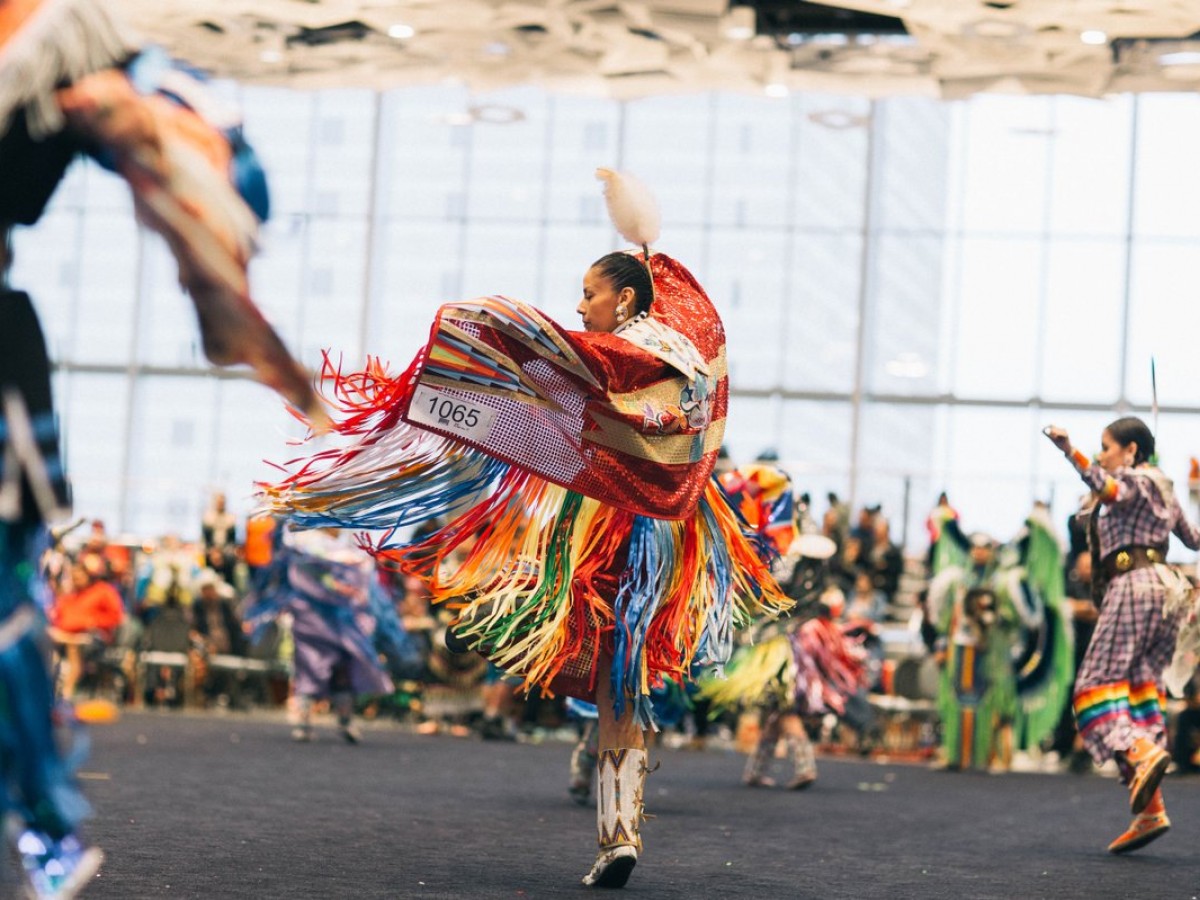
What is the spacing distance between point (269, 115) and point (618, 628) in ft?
49.8

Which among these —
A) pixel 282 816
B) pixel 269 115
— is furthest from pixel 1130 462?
pixel 269 115

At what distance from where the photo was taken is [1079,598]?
1080 centimetres

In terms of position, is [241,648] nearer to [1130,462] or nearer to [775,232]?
[775,232]

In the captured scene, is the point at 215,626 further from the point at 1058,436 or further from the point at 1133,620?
the point at 1058,436

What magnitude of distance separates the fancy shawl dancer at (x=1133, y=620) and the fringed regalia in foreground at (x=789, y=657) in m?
1.65

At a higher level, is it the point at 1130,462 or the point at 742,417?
the point at 742,417

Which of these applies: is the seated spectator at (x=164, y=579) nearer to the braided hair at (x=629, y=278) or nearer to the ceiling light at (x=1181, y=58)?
the ceiling light at (x=1181, y=58)

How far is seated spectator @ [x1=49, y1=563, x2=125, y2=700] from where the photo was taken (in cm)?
1166

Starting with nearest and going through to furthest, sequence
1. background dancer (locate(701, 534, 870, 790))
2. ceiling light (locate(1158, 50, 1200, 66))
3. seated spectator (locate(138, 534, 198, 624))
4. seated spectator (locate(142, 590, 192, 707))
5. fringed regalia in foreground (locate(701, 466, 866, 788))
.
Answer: fringed regalia in foreground (locate(701, 466, 866, 788)) → background dancer (locate(701, 534, 870, 790)) → ceiling light (locate(1158, 50, 1200, 66)) → seated spectator (locate(142, 590, 192, 707)) → seated spectator (locate(138, 534, 198, 624))

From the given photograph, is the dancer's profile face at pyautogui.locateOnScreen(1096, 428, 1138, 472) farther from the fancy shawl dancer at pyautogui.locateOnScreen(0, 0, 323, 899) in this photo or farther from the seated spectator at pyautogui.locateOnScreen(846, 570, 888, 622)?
the seated spectator at pyautogui.locateOnScreen(846, 570, 888, 622)

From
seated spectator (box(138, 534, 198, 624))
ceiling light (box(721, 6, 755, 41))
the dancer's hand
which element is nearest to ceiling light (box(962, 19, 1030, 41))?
ceiling light (box(721, 6, 755, 41))

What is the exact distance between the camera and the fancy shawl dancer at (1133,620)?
5.25 m

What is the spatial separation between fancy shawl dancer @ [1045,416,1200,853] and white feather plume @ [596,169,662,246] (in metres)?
1.77

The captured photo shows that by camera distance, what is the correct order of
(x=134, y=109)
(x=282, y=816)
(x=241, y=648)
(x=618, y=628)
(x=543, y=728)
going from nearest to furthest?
(x=134, y=109), (x=618, y=628), (x=282, y=816), (x=543, y=728), (x=241, y=648)
